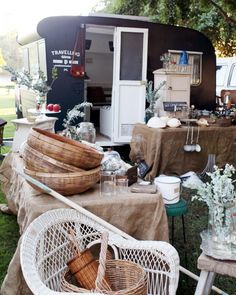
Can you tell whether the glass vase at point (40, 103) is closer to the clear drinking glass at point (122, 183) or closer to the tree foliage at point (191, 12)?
the clear drinking glass at point (122, 183)

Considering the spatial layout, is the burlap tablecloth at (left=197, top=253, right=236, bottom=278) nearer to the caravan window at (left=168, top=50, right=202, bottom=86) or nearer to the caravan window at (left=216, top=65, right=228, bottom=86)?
the caravan window at (left=168, top=50, right=202, bottom=86)

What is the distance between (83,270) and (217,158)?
409 cm

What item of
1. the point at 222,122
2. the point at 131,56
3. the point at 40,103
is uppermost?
the point at 131,56

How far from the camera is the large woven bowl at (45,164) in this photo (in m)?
2.02

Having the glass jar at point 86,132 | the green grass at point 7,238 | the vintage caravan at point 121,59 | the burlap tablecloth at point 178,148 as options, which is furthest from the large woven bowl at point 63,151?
the vintage caravan at point 121,59

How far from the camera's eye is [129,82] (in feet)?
20.8

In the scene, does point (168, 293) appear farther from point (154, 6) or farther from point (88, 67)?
point (88, 67)

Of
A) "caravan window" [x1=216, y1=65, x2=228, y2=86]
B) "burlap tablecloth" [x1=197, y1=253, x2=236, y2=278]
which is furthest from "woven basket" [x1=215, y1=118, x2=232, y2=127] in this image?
"caravan window" [x1=216, y1=65, x2=228, y2=86]

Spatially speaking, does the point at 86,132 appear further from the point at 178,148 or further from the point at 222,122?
the point at 222,122

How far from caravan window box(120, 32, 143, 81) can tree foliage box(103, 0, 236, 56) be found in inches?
81.7

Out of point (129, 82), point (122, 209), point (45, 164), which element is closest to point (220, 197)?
point (122, 209)

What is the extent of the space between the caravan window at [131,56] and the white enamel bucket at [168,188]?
4144 millimetres

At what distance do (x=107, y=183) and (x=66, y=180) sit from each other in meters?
0.40

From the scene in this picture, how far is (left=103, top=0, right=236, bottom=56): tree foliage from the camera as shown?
26.0 ft
